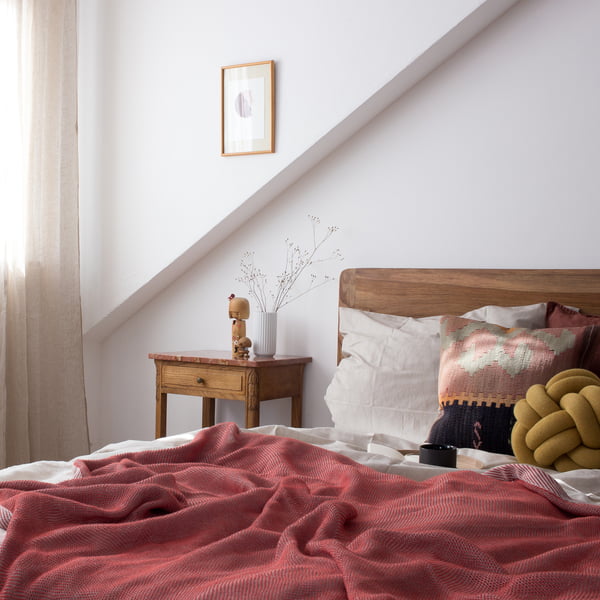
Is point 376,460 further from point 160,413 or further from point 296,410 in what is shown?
point 160,413

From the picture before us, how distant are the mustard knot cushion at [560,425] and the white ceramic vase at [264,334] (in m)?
1.29

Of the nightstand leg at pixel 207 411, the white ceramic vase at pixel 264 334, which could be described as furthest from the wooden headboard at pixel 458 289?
the nightstand leg at pixel 207 411

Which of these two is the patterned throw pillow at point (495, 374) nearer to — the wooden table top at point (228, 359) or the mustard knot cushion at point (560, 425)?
the mustard knot cushion at point (560, 425)

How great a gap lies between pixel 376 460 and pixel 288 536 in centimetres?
61

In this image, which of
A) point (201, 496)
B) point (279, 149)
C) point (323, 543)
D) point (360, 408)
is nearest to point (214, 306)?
point (279, 149)

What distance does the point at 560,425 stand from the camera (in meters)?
1.65

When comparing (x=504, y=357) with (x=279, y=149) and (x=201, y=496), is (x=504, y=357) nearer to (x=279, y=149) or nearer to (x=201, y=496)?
(x=201, y=496)

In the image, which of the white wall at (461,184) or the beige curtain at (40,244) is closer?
the white wall at (461,184)

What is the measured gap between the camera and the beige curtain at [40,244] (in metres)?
2.97

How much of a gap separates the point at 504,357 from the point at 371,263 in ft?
3.26

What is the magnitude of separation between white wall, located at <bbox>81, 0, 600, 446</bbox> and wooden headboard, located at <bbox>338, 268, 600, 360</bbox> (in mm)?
76

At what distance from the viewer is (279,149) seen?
2885 millimetres

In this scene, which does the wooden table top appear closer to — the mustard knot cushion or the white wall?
the white wall

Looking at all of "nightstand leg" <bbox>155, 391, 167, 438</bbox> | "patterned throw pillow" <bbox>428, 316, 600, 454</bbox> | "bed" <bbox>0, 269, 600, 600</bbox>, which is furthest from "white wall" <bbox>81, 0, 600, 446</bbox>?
"bed" <bbox>0, 269, 600, 600</bbox>
